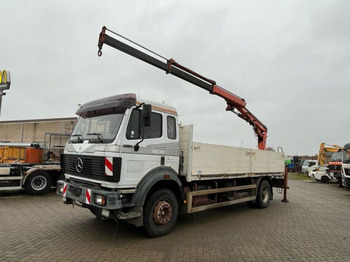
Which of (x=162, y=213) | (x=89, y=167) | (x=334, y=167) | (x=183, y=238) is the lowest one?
(x=183, y=238)

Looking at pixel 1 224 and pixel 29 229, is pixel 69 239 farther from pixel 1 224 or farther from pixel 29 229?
pixel 1 224

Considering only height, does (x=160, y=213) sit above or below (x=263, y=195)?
above

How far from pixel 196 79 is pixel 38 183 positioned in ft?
24.3

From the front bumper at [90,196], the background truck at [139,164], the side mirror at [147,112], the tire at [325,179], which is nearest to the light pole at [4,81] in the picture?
the background truck at [139,164]

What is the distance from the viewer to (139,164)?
496cm

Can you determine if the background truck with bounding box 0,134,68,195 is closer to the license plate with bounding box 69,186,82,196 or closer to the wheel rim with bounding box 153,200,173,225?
the license plate with bounding box 69,186,82,196

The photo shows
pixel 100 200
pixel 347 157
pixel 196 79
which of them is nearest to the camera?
pixel 100 200

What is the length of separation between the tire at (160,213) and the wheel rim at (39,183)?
673 cm

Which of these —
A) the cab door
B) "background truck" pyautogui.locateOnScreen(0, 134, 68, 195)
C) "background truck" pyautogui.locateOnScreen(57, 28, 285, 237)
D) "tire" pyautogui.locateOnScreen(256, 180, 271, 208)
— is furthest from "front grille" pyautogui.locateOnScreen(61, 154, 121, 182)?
"tire" pyautogui.locateOnScreen(256, 180, 271, 208)

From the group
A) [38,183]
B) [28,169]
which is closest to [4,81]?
A: [28,169]

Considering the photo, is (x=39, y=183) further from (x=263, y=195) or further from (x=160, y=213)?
(x=263, y=195)

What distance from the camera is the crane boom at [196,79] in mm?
5840

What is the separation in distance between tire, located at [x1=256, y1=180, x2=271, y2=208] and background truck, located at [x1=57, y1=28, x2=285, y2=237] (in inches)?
87.4

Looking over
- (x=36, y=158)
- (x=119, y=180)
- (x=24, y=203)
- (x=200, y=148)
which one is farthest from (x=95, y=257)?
(x=36, y=158)
